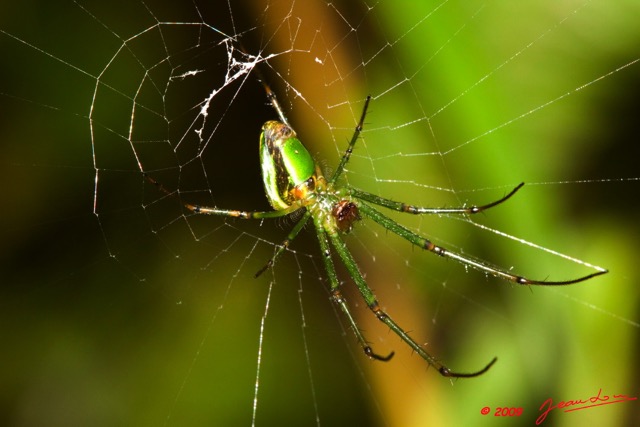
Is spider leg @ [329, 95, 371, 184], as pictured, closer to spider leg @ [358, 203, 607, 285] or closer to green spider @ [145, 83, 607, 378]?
green spider @ [145, 83, 607, 378]

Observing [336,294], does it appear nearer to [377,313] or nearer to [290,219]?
[377,313]

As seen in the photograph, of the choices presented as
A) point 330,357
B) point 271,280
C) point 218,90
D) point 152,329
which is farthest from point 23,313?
point 330,357

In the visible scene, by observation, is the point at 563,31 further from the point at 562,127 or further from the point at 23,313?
the point at 23,313
